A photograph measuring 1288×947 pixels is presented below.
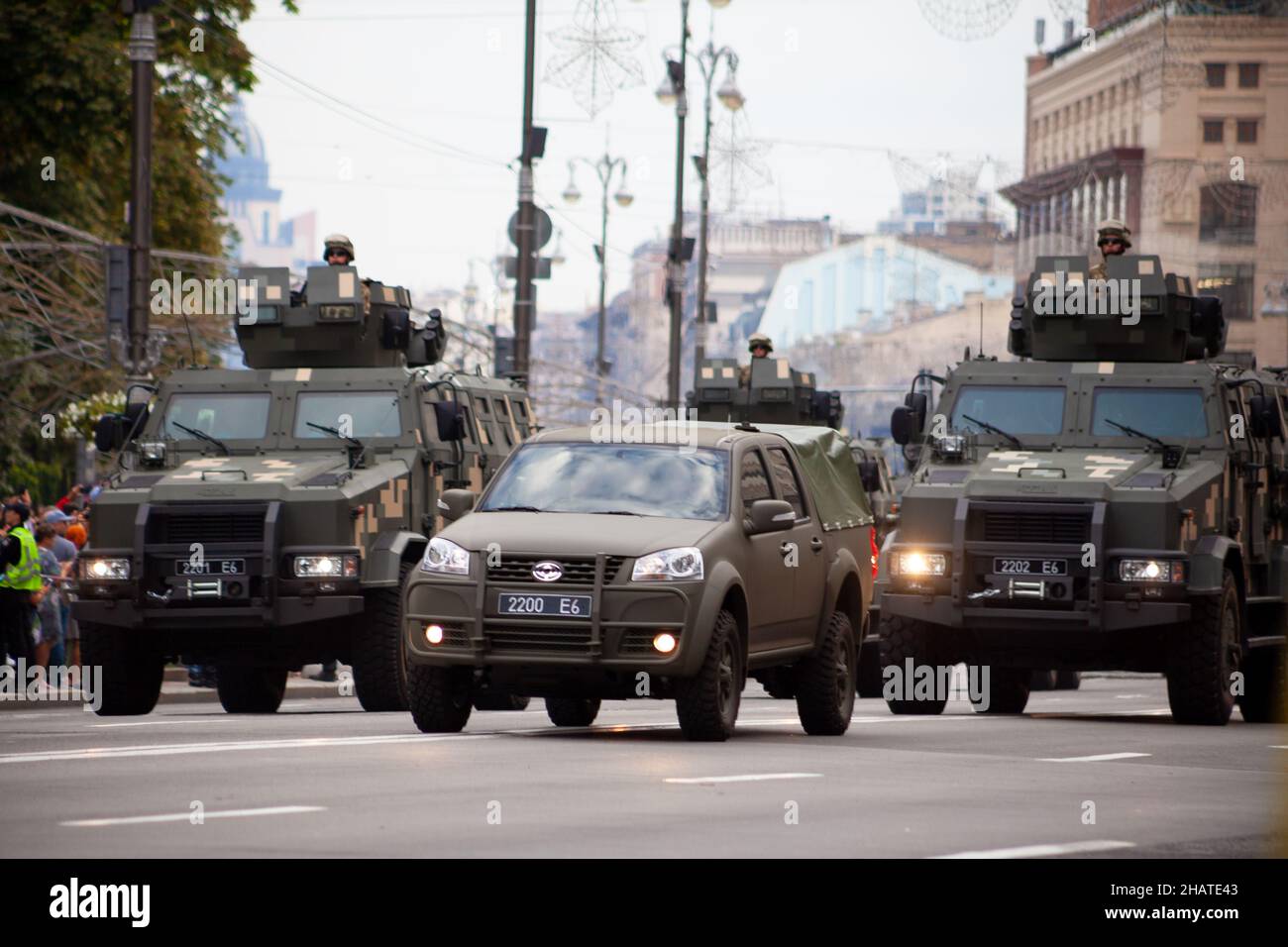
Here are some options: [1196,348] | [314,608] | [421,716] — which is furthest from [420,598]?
[1196,348]

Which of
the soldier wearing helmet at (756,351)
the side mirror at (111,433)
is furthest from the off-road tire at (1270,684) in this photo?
the soldier wearing helmet at (756,351)

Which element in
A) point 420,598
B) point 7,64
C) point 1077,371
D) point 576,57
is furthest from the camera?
point 7,64

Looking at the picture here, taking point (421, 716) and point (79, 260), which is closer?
point (421, 716)

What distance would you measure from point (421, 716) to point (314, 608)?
12.4ft

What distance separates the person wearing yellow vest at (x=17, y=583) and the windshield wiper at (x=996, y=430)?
A: 8879 mm

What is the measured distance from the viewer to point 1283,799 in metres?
13.1

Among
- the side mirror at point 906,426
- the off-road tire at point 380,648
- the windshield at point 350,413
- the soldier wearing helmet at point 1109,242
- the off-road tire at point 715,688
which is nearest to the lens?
the off-road tire at point 715,688

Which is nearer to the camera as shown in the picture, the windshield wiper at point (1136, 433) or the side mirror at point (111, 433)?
the windshield wiper at point (1136, 433)

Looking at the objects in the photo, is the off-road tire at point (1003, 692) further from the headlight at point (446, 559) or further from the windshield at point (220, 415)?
the headlight at point (446, 559)

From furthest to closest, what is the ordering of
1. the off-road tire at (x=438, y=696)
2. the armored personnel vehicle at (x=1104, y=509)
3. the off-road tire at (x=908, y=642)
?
1. the off-road tire at (x=908, y=642)
2. the armored personnel vehicle at (x=1104, y=509)
3. the off-road tire at (x=438, y=696)

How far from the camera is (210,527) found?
64.2 ft

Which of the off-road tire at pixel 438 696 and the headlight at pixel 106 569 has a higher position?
the headlight at pixel 106 569

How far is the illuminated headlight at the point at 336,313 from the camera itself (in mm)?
22203
